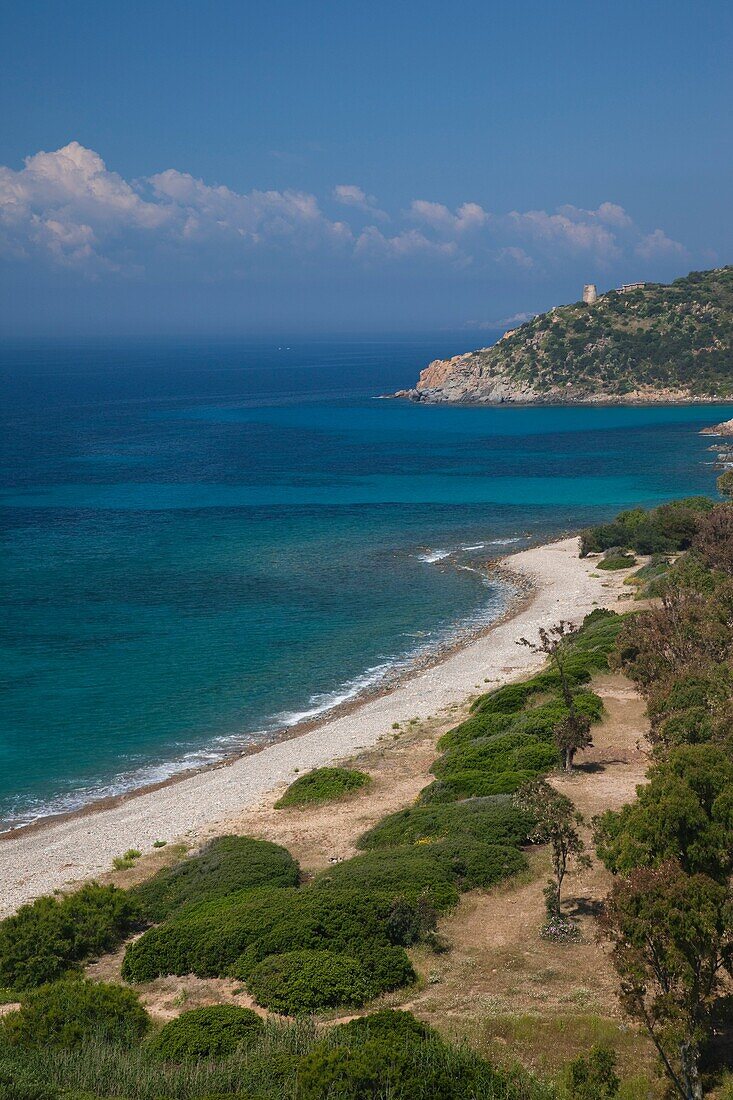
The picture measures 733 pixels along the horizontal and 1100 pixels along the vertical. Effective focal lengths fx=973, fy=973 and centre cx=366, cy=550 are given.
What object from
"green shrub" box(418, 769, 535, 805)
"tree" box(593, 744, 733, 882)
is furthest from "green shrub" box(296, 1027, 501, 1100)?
"green shrub" box(418, 769, 535, 805)

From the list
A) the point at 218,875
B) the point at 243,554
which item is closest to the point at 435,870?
the point at 218,875

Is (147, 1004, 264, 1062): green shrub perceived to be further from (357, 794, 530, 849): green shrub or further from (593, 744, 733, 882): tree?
(357, 794, 530, 849): green shrub

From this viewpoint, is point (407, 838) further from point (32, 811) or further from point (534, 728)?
point (32, 811)

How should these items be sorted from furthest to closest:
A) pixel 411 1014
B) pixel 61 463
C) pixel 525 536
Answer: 1. pixel 61 463
2. pixel 525 536
3. pixel 411 1014

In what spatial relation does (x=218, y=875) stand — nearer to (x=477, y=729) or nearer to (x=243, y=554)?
(x=477, y=729)

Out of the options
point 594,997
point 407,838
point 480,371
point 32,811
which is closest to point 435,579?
point 32,811

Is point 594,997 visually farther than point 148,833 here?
No
